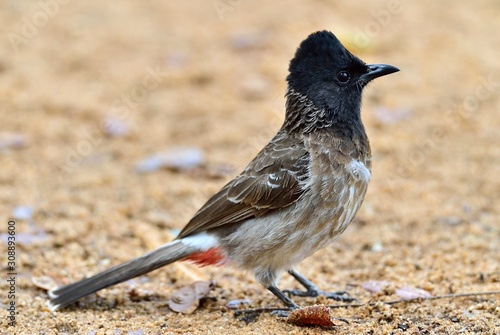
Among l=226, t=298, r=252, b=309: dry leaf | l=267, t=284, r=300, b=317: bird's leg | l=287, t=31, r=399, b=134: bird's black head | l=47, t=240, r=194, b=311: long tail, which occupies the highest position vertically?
l=287, t=31, r=399, b=134: bird's black head

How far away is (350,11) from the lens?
9258mm

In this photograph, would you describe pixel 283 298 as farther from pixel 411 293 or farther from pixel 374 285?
pixel 411 293

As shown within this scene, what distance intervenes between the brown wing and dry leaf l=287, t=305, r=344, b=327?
27.7 inches

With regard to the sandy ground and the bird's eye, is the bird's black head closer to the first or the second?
the bird's eye

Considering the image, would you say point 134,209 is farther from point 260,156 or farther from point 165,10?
point 165,10

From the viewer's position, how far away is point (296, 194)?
4.12 metres

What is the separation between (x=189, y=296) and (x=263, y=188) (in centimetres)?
79

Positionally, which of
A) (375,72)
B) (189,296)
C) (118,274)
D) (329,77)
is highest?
(375,72)

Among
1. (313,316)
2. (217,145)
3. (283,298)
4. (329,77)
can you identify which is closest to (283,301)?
(283,298)

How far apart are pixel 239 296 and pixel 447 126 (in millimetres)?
3607

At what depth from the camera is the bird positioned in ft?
13.4

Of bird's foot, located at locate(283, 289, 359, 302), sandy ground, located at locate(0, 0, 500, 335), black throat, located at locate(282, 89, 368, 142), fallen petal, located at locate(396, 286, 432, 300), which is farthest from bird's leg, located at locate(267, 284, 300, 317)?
black throat, located at locate(282, 89, 368, 142)

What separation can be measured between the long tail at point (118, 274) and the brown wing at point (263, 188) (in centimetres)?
14

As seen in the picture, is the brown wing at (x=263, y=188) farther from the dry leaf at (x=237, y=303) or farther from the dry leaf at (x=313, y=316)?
the dry leaf at (x=313, y=316)
